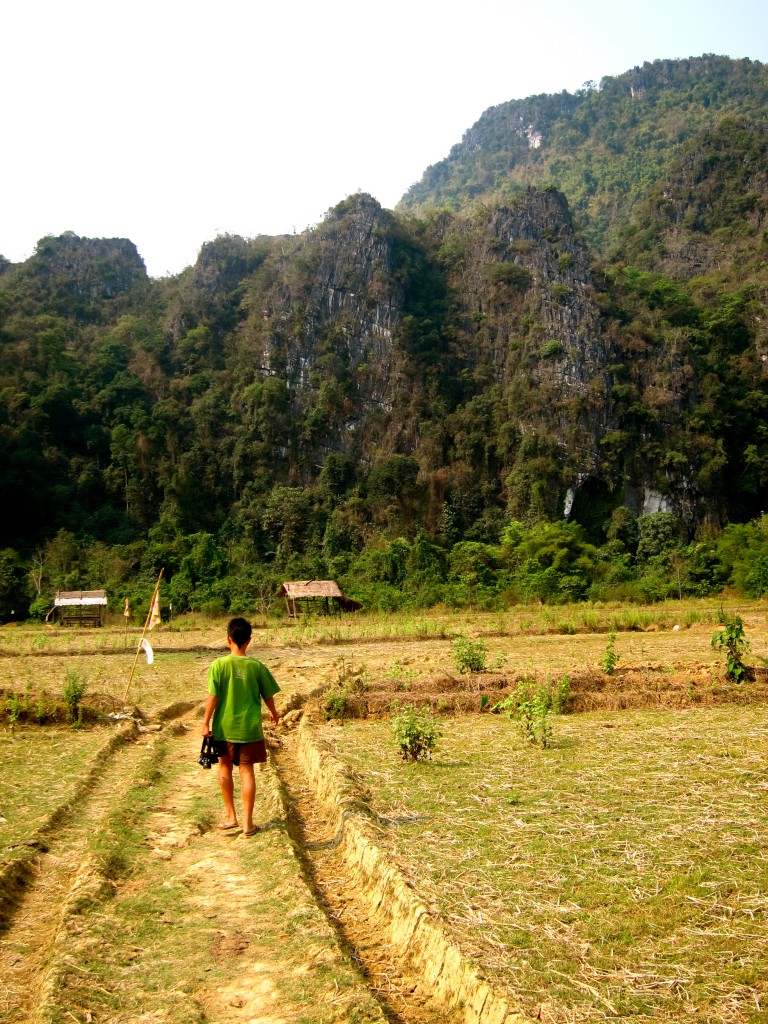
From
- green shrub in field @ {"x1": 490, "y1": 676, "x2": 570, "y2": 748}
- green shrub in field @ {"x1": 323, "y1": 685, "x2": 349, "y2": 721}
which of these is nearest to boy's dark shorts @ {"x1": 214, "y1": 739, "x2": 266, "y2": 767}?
green shrub in field @ {"x1": 490, "y1": 676, "x2": 570, "y2": 748}

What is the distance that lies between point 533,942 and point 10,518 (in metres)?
49.8

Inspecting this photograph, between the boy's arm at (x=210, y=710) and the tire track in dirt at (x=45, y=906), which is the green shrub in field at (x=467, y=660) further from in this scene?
the boy's arm at (x=210, y=710)

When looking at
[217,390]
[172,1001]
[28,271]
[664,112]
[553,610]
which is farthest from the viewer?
[664,112]

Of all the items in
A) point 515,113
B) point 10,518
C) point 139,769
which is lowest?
point 139,769

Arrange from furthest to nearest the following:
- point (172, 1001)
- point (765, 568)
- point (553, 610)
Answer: point (765, 568)
point (553, 610)
point (172, 1001)

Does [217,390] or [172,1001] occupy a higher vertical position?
[217,390]

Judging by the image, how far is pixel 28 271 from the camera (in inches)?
2687

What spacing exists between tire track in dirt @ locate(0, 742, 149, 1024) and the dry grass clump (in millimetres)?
2044

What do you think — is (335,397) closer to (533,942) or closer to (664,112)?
(533,942)

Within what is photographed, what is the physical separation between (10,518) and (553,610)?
34626mm

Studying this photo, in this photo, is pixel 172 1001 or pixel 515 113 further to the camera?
pixel 515 113

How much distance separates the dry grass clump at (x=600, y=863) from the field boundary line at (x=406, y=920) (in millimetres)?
98

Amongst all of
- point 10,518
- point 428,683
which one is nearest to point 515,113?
point 10,518

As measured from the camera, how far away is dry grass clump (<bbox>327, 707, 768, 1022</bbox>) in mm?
3459
